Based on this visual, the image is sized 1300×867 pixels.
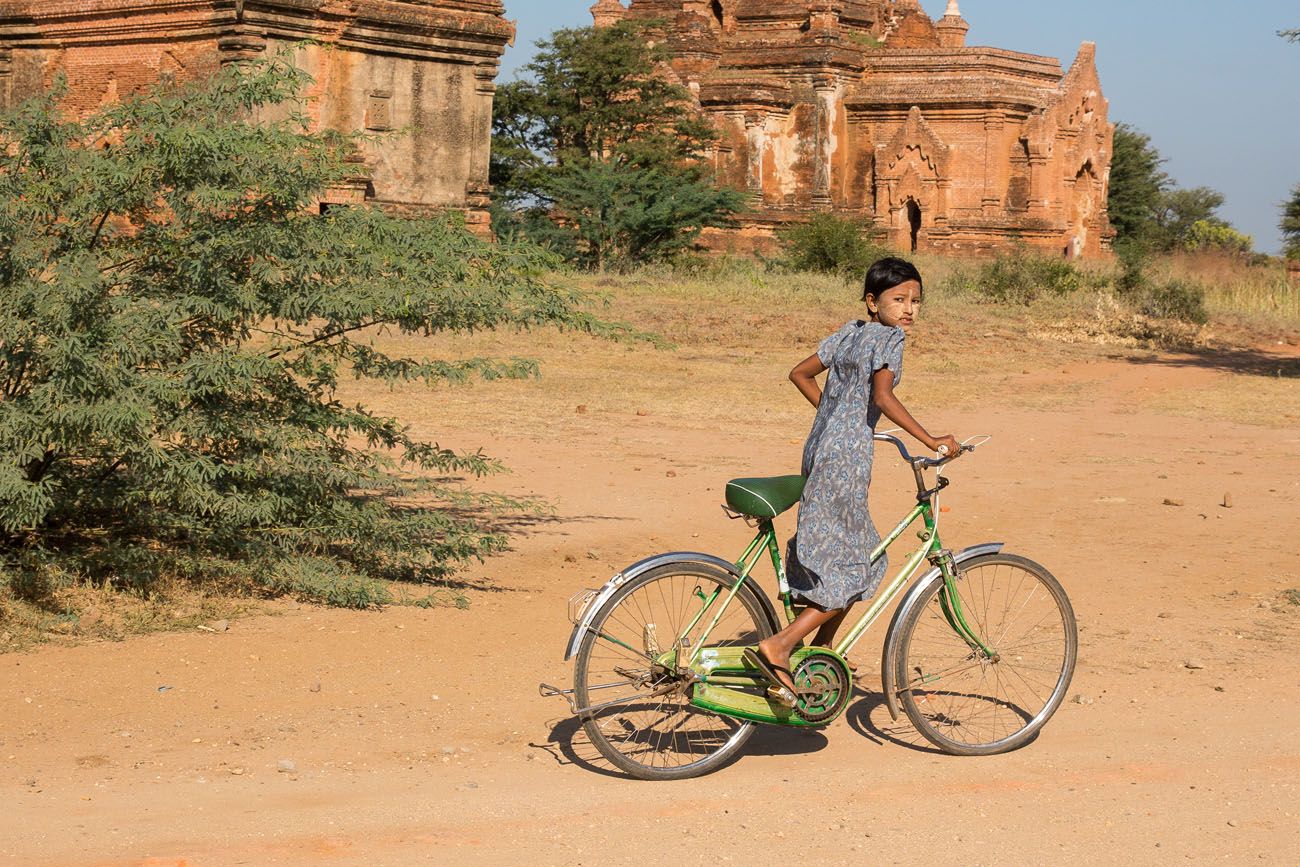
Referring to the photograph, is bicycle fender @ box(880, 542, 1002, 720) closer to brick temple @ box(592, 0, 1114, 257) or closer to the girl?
the girl

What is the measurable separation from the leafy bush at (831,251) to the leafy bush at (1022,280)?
161 centimetres

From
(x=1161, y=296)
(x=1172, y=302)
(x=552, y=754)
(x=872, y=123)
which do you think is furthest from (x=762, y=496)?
(x=872, y=123)

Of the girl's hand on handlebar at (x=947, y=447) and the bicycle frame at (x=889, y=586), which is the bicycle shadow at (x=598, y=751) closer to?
the bicycle frame at (x=889, y=586)

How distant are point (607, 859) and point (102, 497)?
→ 3386mm

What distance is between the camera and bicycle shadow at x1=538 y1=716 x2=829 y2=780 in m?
4.78

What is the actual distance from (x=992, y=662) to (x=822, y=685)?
2.24 ft

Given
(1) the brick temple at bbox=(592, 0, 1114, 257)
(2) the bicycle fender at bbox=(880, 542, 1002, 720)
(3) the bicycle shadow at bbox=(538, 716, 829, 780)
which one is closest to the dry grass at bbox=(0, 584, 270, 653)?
(3) the bicycle shadow at bbox=(538, 716, 829, 780)

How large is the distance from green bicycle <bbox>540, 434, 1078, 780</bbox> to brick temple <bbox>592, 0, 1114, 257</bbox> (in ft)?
89.2

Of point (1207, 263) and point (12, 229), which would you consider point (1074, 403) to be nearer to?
point (12, 229)

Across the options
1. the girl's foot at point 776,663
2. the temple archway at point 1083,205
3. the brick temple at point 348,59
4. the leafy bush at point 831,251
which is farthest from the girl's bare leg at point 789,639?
the temple archway at point 1083,205

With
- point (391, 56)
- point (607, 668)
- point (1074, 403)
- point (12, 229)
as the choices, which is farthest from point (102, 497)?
point (391, 56)

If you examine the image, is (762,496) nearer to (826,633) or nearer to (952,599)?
(826,633)

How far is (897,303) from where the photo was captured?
487 centimetres

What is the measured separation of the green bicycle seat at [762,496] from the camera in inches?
184
